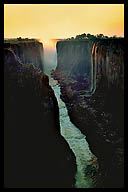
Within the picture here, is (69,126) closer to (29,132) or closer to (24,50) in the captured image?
(29,132)

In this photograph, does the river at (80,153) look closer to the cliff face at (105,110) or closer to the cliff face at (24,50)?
the cliff face at (105,110)

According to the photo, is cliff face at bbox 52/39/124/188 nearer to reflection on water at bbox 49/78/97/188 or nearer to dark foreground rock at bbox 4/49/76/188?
reflection on water at bbox 49/78/97/188

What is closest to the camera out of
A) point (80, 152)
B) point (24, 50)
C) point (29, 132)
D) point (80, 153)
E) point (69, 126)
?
point (29, 132)

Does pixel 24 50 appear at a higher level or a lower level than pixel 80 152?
higher

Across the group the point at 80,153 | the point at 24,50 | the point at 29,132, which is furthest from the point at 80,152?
the point at 24,50

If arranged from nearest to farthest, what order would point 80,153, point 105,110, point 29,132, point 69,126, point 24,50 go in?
point 29,132 < point 80,153 < point 69,126 < point 105,110 < point 24,50

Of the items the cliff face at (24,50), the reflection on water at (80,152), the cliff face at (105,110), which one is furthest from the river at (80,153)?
the cliff face at (24,50)
